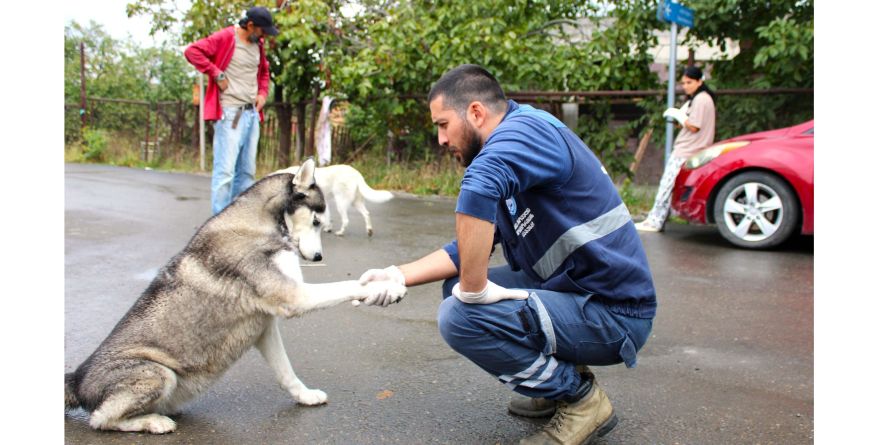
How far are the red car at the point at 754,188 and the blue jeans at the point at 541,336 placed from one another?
207 inches

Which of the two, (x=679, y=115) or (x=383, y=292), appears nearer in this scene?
(x=383, y=292)

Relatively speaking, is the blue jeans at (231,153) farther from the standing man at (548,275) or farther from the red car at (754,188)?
the standing man at (548,275)

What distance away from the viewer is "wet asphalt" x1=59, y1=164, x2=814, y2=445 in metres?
3.26

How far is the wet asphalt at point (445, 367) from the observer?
10.7ft

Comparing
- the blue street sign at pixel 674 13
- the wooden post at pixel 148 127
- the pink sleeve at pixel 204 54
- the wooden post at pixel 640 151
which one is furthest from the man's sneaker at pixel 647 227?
the wooden post at pixel 148 127

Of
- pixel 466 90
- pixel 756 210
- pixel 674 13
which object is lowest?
pixel 756 210

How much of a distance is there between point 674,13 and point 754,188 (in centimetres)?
337

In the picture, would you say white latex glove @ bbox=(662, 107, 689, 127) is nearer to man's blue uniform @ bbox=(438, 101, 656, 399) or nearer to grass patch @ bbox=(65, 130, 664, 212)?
grass patch @ bbox=(65, 130, 664, 212)

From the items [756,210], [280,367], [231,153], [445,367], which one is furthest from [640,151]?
[280,367]

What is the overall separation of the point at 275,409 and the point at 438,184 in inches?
365

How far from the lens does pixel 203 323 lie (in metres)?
3.23

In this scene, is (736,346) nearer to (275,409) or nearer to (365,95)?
(275,409)

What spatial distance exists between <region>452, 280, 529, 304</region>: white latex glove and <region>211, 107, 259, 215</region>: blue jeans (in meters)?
5.16

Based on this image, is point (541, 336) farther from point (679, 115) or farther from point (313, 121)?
point (313, 121)
